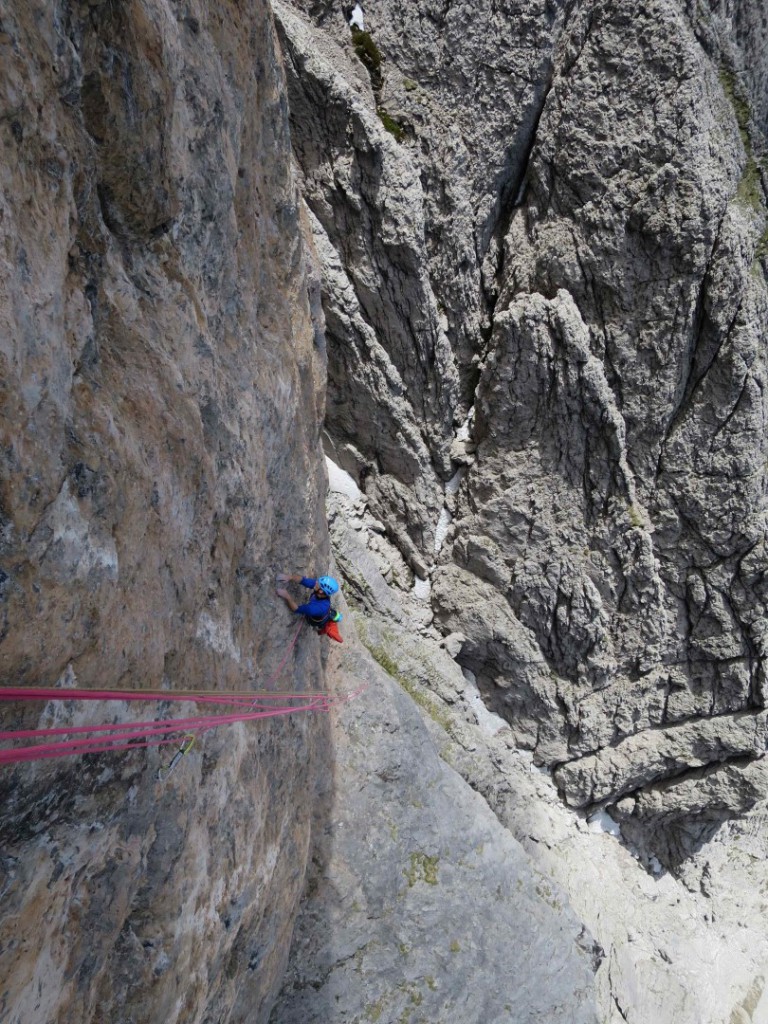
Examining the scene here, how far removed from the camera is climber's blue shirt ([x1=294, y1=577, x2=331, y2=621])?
319 inches

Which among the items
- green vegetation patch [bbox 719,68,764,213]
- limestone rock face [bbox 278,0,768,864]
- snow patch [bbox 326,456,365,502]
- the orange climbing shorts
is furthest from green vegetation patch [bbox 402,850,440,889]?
green vegetation patch [bbox 719,68,764,213]

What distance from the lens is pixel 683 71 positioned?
14102mm

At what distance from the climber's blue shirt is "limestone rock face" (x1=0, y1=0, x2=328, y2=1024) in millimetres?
1013

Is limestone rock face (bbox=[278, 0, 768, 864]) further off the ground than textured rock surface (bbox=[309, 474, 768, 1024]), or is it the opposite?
limestone rock face (bbox=[278, 0, 768, 864])

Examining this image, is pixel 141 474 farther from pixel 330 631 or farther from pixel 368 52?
pixel 368 52

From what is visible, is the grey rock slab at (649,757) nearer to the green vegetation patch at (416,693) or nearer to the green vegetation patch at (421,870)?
the green vegetation patch at (416,693)

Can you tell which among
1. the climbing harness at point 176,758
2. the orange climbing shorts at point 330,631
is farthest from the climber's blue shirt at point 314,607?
the climbing harness at point 176,758

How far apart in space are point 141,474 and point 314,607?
4.30 m

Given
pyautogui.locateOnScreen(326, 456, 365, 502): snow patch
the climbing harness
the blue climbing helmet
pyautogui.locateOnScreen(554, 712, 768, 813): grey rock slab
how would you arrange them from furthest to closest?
pyautogui.locateOnScreen(554, 712, 768, 813): grey rock slab
pyautogui.locateOnScreen(326, 456, 365, 502): snow patch
the blue climbing helmet
the climbing harness

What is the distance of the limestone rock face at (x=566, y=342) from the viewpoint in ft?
48.2

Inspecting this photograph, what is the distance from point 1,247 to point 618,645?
64.2 feet

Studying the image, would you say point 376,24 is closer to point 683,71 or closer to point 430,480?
point 683,71

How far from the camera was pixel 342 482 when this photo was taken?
60.6ft

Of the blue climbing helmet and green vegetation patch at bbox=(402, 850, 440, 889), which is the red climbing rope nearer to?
the blue climbing helmet
